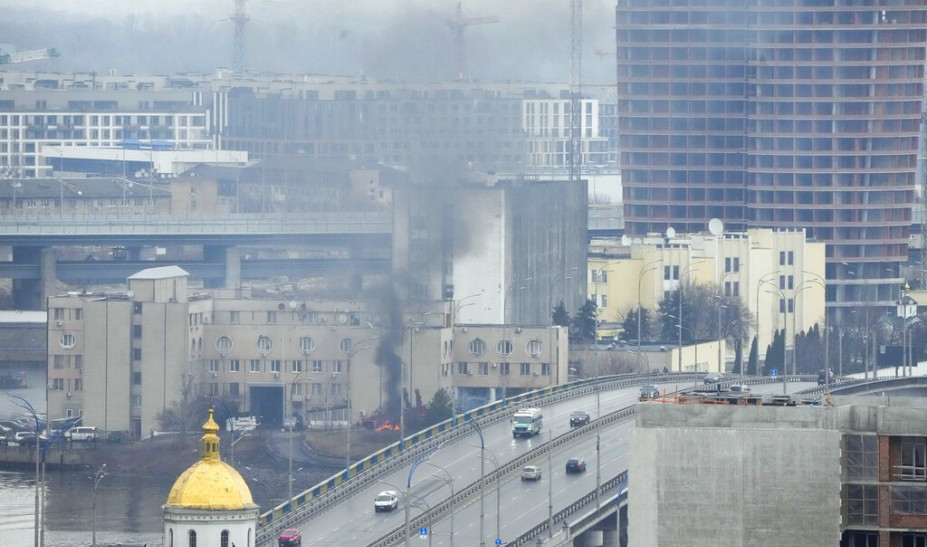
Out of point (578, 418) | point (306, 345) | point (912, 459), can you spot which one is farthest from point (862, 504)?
point (306, 345)

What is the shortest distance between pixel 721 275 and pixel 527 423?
34.1 metres

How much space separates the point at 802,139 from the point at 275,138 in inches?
1462

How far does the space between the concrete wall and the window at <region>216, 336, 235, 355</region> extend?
54.9 meters

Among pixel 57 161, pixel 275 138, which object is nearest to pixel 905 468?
pixel 275 138

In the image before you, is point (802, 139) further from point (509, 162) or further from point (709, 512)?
point (709, 512)

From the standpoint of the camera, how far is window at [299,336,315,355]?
268 feet

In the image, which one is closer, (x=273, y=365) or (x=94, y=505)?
(x=94, y=505)

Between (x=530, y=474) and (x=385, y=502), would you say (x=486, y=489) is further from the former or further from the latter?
(x=385, y=502)

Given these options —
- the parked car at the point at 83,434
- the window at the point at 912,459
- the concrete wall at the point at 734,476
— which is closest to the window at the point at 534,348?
the parked car at the point at 83,434

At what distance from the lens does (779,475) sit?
27422mm

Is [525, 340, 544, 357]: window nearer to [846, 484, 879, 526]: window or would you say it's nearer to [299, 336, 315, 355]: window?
[299, 336, 315, 355]: window

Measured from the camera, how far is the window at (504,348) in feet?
267

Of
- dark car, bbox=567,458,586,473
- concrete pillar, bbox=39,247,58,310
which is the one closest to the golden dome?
dark car, bbox=567,458,586,473

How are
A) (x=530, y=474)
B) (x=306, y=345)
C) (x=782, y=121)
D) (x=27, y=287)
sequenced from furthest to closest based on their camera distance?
(x=782, y=121)
(x=27, y=287)
(x=306, y=345)
(x=530, y=474)
